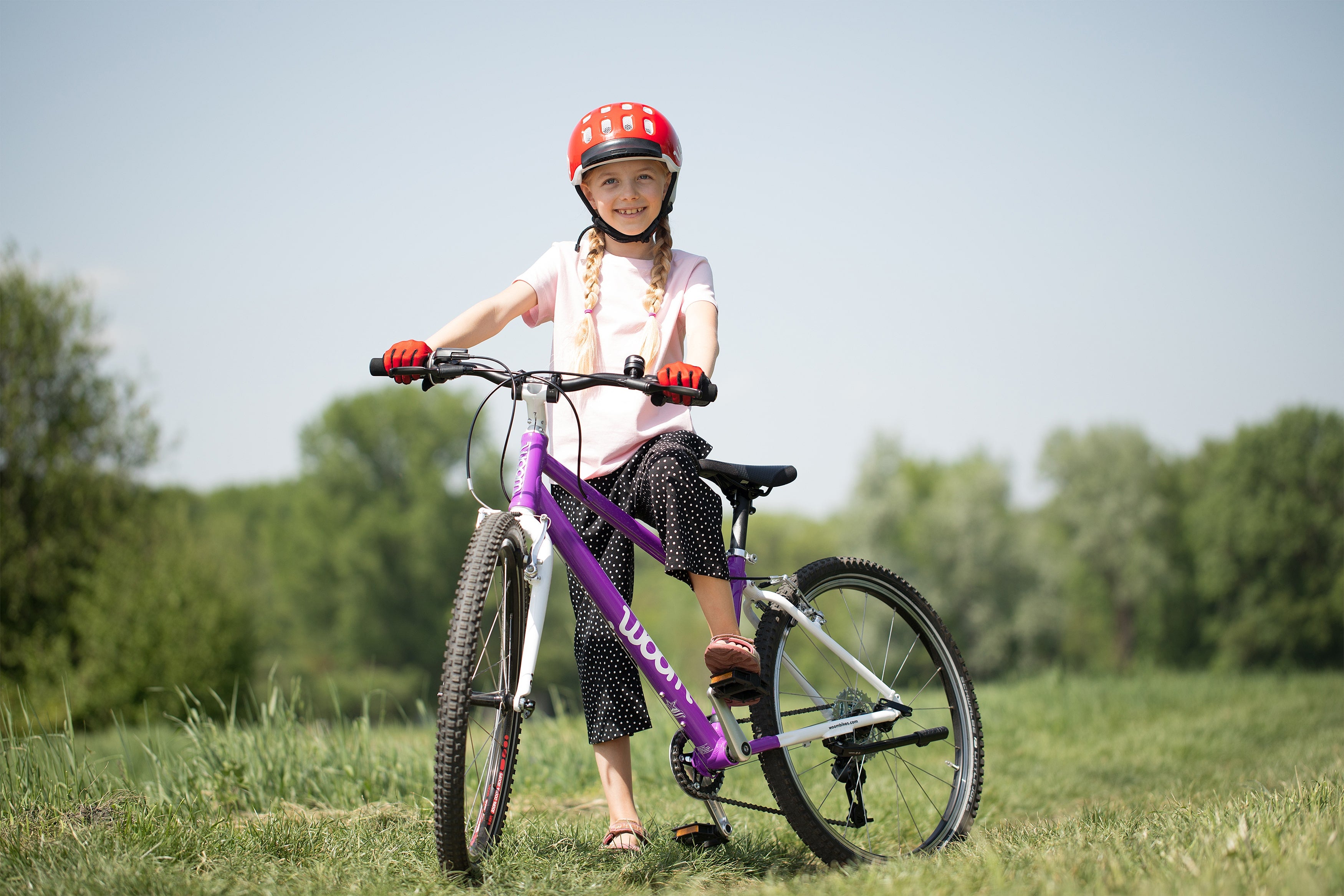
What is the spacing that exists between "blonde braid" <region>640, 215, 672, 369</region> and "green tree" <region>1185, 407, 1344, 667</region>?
1413 inches

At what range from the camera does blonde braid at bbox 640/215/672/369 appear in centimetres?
293

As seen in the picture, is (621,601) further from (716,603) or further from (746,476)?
(746,476)

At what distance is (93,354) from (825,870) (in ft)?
84.7

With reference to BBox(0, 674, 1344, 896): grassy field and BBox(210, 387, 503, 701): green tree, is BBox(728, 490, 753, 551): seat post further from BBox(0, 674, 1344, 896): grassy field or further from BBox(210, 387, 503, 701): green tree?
BBox(210, 387, 503, 701): green tree

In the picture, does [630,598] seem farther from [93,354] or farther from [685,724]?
[93,354]

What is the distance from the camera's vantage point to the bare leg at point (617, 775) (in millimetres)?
2934

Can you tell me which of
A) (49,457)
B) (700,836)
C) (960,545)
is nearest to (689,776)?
(700,836)

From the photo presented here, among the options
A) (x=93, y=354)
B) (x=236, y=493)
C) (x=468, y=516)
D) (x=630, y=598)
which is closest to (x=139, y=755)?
(x=630, y=598)

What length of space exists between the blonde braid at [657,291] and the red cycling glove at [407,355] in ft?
2.18

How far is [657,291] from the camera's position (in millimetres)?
2988

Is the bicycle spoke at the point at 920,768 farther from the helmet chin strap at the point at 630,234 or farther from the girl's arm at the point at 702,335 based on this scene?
the helmet chin strap at the point at 630,234

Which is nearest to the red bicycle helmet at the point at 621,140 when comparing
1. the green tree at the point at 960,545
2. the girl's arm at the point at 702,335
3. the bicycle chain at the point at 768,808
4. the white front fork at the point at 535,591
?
the girl's arm at the point at 702,335

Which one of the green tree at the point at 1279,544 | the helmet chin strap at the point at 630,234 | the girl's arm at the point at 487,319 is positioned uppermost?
the helmet chin strap at the point at 630,234

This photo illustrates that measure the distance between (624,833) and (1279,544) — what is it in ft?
120
